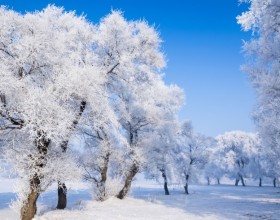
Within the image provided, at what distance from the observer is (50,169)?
16891 millimetres

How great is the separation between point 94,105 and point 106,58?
5422 mm

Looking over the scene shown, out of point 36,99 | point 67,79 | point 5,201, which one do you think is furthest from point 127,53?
point 5,201

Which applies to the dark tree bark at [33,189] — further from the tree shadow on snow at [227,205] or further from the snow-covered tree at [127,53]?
the tree shadow on snow at [227,205]

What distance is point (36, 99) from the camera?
15.2 m

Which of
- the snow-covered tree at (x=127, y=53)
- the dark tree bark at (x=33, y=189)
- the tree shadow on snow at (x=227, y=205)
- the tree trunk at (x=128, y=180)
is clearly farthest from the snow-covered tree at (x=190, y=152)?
the dark tree bark at (x=33, y=189)

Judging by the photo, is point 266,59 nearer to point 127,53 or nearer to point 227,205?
point 127,53

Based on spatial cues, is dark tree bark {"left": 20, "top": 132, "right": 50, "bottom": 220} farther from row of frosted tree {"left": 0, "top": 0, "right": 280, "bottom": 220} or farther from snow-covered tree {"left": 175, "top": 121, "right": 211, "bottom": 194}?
snow-covered tree {"left": 175, "top": 121, "right": 211, "bottom": 194}

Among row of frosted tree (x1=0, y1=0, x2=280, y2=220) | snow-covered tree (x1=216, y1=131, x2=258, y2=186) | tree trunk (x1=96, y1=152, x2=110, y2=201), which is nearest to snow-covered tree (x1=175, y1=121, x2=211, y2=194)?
tree trunk (x1=96, y1=152, x2=110, y2=201)

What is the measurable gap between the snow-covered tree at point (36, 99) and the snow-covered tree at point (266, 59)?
8.26 m

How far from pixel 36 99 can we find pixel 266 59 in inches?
480

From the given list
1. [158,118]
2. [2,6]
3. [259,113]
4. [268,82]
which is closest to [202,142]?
[158,118]

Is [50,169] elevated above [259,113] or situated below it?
below

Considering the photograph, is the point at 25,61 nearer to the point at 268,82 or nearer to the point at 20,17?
the point at 20,17

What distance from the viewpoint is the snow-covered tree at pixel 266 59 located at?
16759mm
